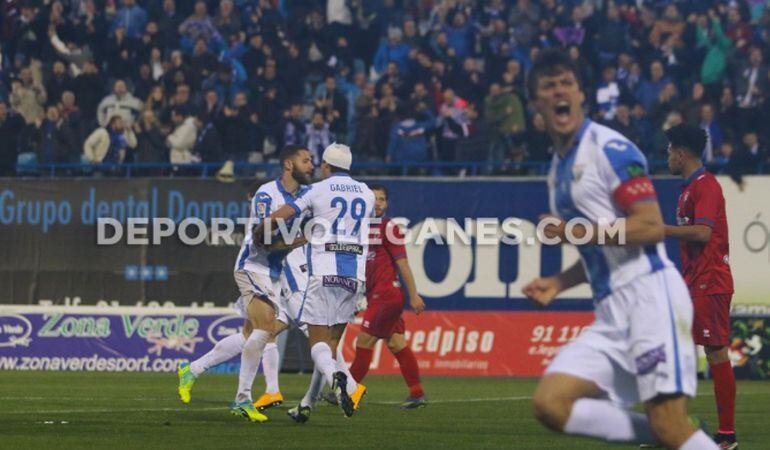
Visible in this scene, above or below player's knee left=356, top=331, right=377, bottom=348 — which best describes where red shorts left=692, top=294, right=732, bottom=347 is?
above

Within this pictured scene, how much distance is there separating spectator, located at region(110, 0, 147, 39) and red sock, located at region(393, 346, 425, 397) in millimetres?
12629

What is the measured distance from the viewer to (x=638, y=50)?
26.4m

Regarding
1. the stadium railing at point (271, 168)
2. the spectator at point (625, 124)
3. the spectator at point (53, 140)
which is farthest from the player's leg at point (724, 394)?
the spectator at point (53, 140)

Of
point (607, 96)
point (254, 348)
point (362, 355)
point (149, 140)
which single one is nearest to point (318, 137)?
point (149, 140)

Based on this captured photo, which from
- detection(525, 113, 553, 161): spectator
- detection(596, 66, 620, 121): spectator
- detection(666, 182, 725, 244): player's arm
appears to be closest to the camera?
detection(666, 182, 725, 244): player's arm

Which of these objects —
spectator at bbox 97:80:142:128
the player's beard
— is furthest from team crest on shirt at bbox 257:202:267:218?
spectator at bbox 97:80:142:128

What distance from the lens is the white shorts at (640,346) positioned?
7879 millimetres

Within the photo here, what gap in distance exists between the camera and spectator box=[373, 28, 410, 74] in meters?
27.0

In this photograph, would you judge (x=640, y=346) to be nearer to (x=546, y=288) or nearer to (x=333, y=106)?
(x=546, y=288)

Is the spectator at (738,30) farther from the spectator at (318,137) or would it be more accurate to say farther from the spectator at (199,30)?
the spectator at (199,30)

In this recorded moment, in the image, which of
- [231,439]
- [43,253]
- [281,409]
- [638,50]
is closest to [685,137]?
[231,439]

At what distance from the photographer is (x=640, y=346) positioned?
791cm

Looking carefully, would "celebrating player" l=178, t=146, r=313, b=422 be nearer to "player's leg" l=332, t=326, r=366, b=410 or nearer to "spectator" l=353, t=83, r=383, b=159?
"player's leg" l=332, t=326, r=366, b=410

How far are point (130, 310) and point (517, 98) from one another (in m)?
7.08
